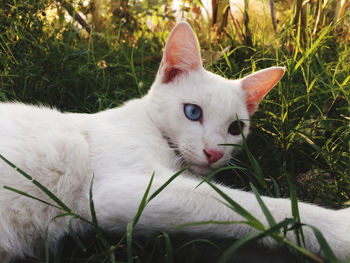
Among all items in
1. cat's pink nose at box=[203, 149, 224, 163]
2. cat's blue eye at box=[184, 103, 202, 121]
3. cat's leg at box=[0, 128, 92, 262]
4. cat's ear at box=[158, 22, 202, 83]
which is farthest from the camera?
cat's ear at box=[158, 22, 202, 83]

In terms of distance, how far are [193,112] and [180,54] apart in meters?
0.39

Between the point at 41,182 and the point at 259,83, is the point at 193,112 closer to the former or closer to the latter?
the point at 259,83

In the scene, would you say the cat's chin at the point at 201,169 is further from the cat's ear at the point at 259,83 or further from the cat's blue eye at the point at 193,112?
the cat's ear at the point at 259,83

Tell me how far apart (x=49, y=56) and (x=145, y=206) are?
1.79 metres

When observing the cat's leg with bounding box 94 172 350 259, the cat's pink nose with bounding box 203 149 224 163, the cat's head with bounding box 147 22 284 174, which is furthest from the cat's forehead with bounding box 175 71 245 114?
the cat's leg with bounding box 94 172 350 259

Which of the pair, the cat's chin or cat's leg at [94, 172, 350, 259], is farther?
the cat's chin

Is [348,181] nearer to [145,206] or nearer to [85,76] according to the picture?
[145,206]

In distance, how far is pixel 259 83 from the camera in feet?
6.26

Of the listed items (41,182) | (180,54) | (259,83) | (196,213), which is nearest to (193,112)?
(180,54)

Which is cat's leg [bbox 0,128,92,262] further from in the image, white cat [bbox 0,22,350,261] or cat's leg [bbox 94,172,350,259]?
cat's leg [bbox 94,172,350,259]

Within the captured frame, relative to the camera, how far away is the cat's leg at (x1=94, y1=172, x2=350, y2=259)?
1.11 metres

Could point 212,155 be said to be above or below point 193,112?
below

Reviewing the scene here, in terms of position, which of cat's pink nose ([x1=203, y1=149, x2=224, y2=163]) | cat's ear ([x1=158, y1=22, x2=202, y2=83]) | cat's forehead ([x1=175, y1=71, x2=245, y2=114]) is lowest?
cat's pink nose ([x1=203, y1=149, x2=224, y2=163])

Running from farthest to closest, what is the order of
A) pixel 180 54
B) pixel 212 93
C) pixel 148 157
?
1. pixel 180 54
2. pixel 212 93
3. pixel 148 157
